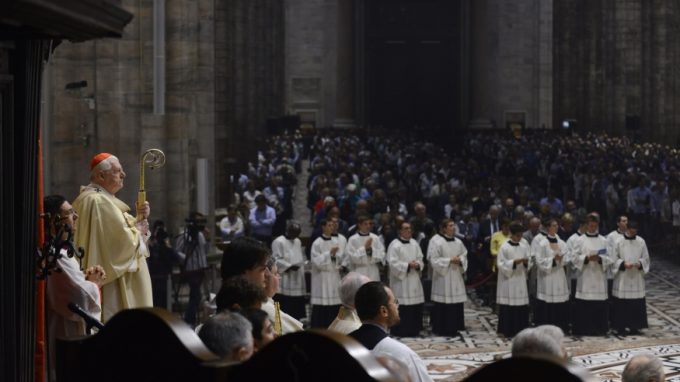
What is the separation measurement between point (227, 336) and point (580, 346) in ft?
46.9

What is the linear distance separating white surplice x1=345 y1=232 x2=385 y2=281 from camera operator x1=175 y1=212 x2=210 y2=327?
2.42 meters

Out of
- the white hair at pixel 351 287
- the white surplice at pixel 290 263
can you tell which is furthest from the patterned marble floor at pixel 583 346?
the white hair at pixel 351 287

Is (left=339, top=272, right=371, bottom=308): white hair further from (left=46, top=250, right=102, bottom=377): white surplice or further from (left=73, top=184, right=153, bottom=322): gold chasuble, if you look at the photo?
(left=46, top=250, right=102, bottom=377): white surplice

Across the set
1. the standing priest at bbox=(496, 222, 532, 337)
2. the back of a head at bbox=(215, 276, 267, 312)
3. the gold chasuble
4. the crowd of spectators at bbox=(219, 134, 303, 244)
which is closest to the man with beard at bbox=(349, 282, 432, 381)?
the back of a head at bbox=(215, 276, 267, 312)

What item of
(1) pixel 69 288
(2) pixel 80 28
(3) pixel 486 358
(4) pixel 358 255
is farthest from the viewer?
(4) pixel 358 255

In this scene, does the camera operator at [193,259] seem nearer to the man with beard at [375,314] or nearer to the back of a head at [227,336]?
the man with beard at [375,314]

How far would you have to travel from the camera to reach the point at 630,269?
19.7 metres

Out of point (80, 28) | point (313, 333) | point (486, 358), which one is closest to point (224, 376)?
point (313, 333)

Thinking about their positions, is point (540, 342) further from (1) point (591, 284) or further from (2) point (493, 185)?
(2) point (493, 185)

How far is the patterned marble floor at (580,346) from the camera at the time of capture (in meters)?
16.1

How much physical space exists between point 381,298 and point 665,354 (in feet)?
34.6

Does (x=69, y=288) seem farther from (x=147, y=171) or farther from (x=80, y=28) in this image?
(x=147, y=171)

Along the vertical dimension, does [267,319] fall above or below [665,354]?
above

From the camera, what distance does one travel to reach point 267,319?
528 centimetres
